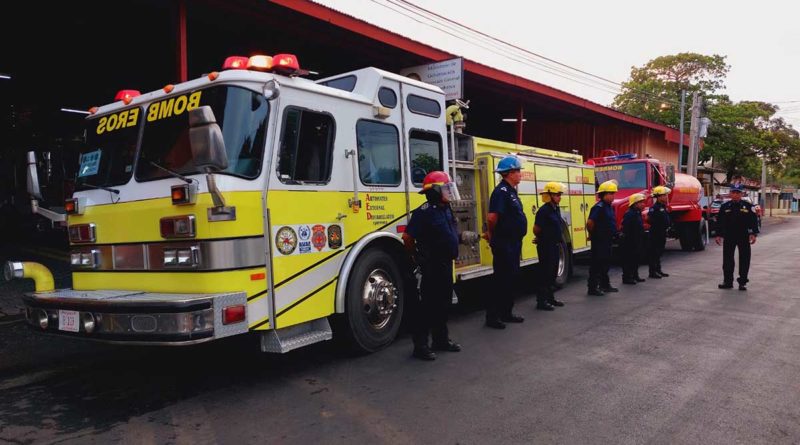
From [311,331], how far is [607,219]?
6.00 metres

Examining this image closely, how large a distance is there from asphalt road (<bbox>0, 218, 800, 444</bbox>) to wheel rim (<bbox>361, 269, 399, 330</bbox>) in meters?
0.35

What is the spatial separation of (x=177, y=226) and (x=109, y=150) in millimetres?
1549

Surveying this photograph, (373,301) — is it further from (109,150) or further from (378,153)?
(109,150)

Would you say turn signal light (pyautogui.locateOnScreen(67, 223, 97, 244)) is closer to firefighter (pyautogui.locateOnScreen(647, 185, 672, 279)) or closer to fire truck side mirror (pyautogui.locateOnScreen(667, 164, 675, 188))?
firefighter (pyautogui.locateOnScreen(647, 185, 672, 279))

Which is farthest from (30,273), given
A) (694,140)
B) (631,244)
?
(694,140)

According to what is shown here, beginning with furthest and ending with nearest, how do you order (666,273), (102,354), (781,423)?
(666,273) → (102,354) → (781,423)

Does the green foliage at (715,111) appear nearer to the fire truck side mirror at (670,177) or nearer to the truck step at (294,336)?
the fire truck side mirror at (670,177)

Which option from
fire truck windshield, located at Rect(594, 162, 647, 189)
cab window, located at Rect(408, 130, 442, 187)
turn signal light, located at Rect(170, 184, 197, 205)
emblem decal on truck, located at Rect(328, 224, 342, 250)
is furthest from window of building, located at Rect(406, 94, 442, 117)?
fire truck windshield, located at Rect(594, 162, 647, 189)

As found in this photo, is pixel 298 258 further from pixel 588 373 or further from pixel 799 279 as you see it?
pixel 799 279

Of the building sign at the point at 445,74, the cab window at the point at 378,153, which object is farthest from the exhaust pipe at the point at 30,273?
the building sign at the point at 445,74

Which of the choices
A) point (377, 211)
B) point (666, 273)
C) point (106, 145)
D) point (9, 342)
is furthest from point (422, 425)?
point (666, 273)

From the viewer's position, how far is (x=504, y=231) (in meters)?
6.56

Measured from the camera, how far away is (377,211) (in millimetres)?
5406

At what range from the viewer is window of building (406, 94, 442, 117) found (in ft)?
19.5
